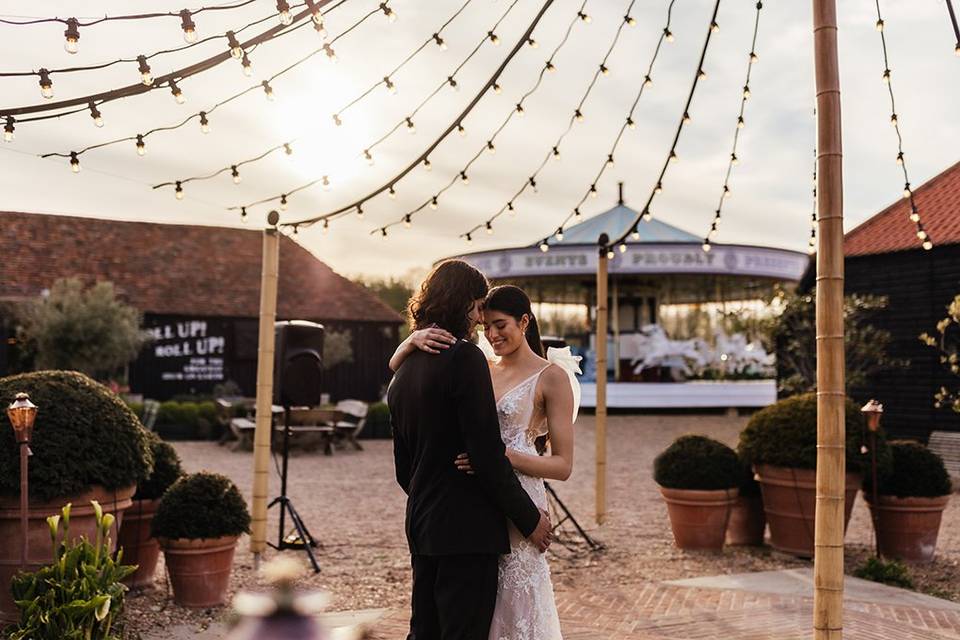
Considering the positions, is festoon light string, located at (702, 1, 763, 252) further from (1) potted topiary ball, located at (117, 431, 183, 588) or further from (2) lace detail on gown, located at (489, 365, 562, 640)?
(1) potted topiary ball, located at (117, 431, 183, 588)

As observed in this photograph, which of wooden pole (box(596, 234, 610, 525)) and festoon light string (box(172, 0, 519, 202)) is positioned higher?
festoon light string (box(172, 0, 519, 202))

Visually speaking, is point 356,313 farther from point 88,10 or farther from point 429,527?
point 429,527

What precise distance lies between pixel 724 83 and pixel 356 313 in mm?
21616

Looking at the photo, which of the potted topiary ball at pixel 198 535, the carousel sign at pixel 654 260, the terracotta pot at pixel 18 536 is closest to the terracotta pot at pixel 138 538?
the potted topiary ball at pixel 198 535

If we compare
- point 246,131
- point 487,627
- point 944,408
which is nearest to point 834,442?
point 487,627

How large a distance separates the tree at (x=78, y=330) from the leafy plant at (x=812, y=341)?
15290 millimetres

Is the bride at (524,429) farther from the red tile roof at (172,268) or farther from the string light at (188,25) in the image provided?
the red tile roof at (172,268)

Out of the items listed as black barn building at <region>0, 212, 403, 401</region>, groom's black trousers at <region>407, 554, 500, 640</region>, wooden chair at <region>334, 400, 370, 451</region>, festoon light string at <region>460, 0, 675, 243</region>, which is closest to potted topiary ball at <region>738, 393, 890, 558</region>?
festoon light string at <region>460, 0, 675, 243</region>

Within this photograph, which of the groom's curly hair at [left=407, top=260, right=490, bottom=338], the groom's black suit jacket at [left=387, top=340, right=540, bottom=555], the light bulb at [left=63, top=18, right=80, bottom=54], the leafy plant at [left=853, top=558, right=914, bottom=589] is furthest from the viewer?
the leafy plant at [left=853, top=558, right=914, bottom=589]

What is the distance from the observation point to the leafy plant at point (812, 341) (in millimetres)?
16531

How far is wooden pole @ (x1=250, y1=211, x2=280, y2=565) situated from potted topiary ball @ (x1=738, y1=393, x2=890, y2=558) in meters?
4.35

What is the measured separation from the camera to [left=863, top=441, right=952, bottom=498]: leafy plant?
7750 mm

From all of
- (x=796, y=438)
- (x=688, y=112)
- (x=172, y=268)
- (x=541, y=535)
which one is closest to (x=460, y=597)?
(x=541, y=535)

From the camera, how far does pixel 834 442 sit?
3.55 meters
